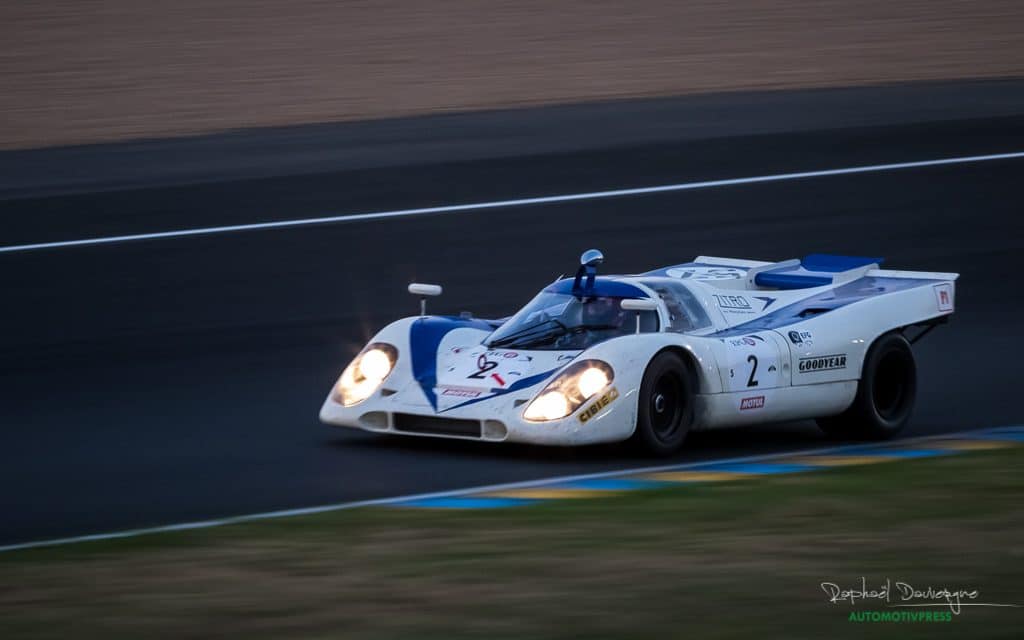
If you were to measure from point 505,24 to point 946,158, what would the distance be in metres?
8.79

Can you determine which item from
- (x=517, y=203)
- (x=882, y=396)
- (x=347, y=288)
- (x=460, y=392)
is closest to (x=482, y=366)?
(x=460, y=392)


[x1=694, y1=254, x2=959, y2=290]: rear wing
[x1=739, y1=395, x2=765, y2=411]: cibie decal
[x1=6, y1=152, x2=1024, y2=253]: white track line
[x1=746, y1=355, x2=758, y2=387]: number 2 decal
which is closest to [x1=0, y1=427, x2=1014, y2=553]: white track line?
[x1=739, y1=395, x2=765, y2=411]: cibie decal

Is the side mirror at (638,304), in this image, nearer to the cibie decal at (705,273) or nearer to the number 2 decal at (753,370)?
the number 2 decal at (753,370)

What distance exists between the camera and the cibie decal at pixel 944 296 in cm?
1083

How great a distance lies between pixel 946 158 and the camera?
1950 cm

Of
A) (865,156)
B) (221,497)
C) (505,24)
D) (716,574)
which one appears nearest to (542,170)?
(865,156)

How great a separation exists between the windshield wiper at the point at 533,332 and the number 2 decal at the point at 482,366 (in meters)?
0.26

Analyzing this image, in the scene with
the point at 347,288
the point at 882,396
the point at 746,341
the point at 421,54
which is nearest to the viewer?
the point at 746,341

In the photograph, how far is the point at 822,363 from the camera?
32.7 ft

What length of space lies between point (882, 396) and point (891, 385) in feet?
0.28

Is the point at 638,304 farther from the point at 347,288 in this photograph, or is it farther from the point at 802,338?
the point at 347,288

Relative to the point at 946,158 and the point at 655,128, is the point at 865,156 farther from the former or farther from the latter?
the point at 655,128

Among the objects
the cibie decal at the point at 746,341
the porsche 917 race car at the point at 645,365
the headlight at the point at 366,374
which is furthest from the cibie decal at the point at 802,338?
the headlight at the point at 366,374

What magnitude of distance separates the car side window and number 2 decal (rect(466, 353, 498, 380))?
1.06 meters
